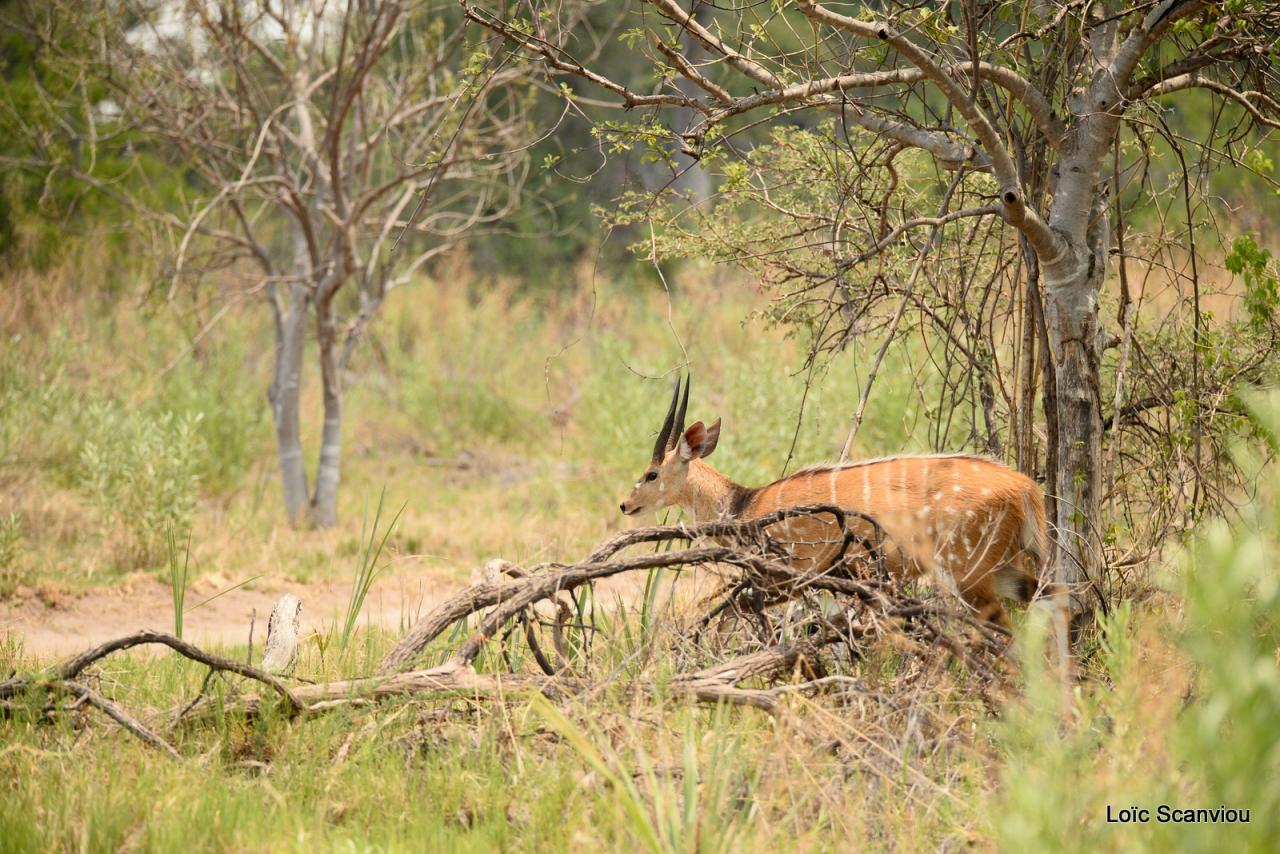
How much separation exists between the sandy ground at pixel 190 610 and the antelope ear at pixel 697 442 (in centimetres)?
160

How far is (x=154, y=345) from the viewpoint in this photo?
40.2ft

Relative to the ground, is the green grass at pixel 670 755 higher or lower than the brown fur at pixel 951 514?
lower

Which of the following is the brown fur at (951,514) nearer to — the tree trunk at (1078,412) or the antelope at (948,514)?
the antelope at (948,514)

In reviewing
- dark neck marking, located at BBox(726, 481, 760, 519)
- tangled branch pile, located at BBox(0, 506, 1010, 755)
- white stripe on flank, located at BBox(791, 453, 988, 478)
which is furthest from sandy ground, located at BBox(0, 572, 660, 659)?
tangled branch pile, located at BBox(0, 506, 1010, 755)

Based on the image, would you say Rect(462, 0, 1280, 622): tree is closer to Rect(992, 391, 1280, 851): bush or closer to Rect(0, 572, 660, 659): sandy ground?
Rect(992, 391, 1280, 851): bush

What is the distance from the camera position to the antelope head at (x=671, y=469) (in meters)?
6.47

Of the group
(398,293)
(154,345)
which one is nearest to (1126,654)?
(154,345)

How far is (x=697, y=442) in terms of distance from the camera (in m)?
6.52

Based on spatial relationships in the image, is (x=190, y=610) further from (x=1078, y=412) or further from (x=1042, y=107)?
(x=1042, y=107)

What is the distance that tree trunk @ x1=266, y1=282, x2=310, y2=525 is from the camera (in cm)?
955

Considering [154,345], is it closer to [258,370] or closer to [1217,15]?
[258,370]

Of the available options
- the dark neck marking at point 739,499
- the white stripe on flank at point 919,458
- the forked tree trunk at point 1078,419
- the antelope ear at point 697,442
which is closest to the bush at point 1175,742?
the forked tree trunk at point 1078,419

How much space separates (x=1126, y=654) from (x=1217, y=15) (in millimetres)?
2806

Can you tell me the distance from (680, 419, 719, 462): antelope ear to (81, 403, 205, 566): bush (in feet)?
11.7
